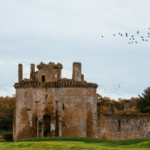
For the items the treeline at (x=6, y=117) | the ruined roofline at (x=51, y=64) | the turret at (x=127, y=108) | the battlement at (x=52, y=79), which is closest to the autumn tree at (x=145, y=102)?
the turret at (x=127, y=108)

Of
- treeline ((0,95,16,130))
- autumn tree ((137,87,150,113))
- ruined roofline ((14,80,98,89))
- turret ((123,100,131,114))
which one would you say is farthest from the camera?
treeline ((0,95,16,130))

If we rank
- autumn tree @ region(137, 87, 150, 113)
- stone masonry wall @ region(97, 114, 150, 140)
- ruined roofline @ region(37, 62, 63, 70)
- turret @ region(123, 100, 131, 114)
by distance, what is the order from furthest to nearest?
autumn tree @ region(137, 87, 150, 113), turret @ region(123, 100, 131, 114), stone masonry wall @ region(97, 114, 150, 140), ruined roofline @ region(37, 62, 63, 70)

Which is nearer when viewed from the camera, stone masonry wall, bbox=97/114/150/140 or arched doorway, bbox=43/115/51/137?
arched doorway, bbox=43/115/51/137

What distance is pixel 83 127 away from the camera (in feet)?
130

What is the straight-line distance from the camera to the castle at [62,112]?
39344mm

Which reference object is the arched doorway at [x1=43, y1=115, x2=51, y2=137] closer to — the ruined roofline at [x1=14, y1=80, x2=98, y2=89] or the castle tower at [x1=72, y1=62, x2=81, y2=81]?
the ruined roofline at [x1=14, y1=80, x2=98, y2=89]

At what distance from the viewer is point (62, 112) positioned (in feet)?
129

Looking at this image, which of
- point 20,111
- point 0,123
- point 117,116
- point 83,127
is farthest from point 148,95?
point 0,123

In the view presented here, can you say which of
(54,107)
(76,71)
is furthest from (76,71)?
(54,107)

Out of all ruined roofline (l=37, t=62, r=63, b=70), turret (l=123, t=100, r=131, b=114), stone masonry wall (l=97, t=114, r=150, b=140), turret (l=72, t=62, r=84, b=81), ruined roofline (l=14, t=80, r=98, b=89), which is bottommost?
stone masonry wall (l=97, t=114, r=150, b=140)

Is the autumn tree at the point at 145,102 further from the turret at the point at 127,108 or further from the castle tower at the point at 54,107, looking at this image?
the castle tower at the point at 54,107

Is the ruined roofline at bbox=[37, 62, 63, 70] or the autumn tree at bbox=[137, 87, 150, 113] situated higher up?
the ruined roofline at bbox=[37, 62, 63, 70]

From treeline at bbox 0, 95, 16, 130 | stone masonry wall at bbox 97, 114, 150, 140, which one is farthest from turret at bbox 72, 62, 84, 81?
treeline at bbox 0, 95, 16, 130

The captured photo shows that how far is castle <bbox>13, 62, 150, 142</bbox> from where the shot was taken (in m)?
39.3
